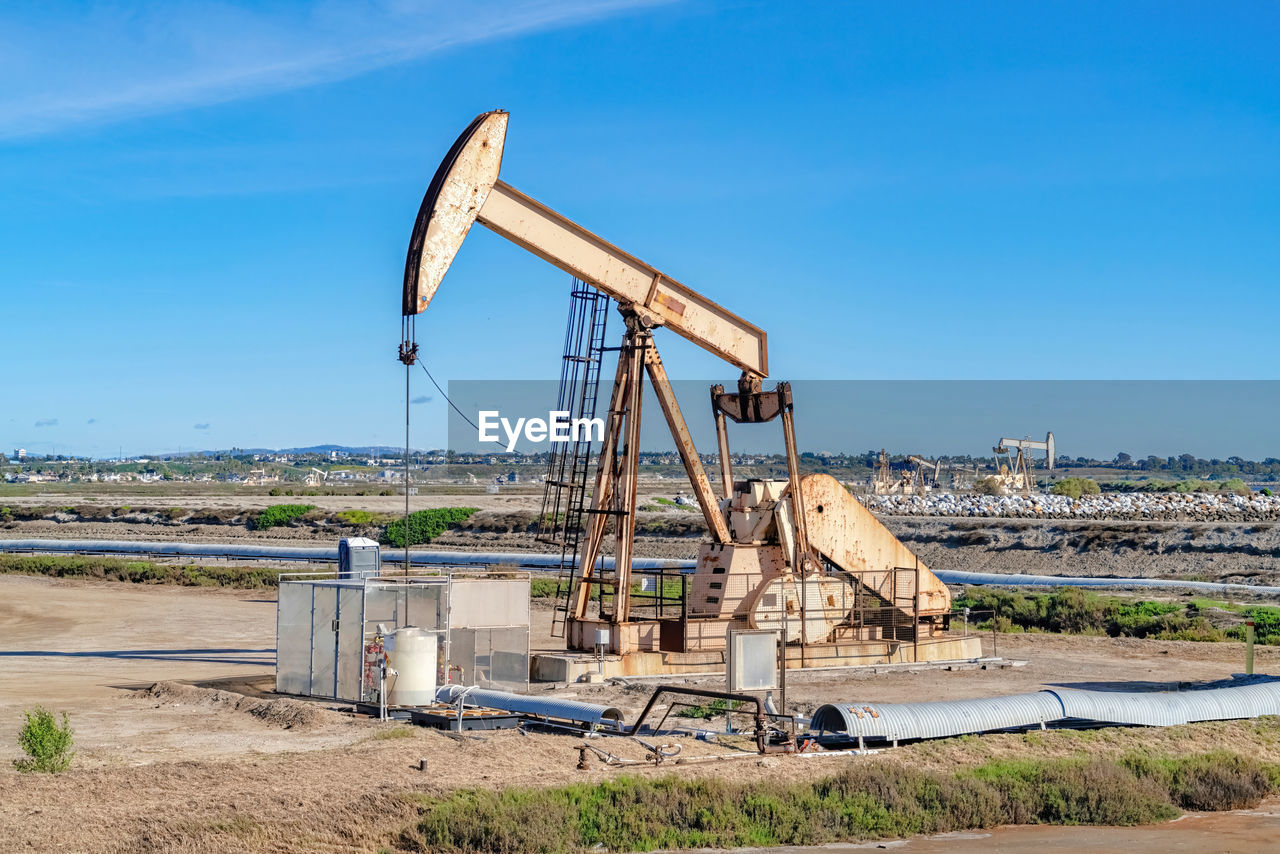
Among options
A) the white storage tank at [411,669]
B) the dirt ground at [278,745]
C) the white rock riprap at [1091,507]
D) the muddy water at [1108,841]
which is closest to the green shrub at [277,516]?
the white rock riprap at [1091,507]

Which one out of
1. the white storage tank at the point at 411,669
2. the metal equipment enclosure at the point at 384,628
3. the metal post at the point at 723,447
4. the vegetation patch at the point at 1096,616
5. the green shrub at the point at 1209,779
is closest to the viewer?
the green shrub at the point at 1209,779

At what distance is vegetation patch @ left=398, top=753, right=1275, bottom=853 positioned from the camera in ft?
31.0

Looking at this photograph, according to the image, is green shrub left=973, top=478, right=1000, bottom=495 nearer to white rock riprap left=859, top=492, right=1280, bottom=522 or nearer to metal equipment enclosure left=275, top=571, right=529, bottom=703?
white rock riprap left=859, top=492, right=1280, bottom=522

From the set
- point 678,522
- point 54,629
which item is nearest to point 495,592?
point 54,629

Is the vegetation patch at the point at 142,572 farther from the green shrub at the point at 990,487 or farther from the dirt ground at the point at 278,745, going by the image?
the green shrub at the point at 990,487

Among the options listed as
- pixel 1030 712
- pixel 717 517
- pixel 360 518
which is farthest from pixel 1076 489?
pixel 1030 712

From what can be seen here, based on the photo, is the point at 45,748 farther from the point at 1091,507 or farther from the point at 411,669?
the point at 1091,507

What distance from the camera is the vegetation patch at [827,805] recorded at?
945 centimetres

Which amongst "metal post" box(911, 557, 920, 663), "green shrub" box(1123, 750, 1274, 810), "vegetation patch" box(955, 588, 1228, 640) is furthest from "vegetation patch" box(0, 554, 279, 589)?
"green shrub" box(1123, 750, 1274, 810)

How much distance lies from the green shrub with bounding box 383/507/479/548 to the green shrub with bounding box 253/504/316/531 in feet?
20.7

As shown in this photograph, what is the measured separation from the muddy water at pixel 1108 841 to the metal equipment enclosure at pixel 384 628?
6.57 m

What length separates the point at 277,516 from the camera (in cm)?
6344

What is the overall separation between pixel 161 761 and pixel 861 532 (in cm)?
1068

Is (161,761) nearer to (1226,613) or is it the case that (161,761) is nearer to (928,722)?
(928,722)
